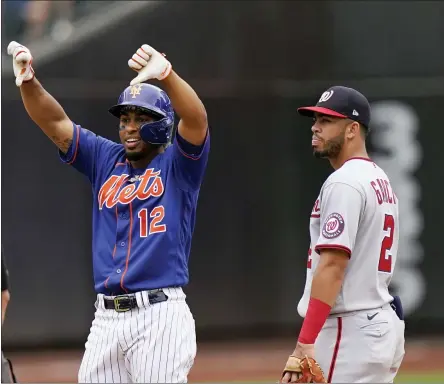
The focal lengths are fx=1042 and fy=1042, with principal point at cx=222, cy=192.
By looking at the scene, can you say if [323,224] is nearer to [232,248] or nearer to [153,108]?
[153,108]

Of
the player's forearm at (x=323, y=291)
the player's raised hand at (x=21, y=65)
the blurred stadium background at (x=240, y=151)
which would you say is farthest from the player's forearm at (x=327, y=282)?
the blurred stadium background at (x=240, y=151)

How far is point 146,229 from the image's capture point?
425 cm

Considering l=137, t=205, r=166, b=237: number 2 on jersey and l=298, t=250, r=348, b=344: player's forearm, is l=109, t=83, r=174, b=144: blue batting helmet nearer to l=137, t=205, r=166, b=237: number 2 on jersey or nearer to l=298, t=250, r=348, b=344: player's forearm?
l=137, t=205, r=166, b=237: number 2 on jersey

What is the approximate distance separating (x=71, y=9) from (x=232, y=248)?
2483 millimetres

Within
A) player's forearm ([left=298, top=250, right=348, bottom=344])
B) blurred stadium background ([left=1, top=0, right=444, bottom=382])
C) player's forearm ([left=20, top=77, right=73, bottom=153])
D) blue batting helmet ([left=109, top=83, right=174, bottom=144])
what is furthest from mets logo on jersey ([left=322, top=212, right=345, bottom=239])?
blurred stadium background ([left=1, top=0, right=444, bottom=382])

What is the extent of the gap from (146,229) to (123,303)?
31 cm

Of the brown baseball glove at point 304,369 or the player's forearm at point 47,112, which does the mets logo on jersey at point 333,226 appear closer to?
the brown baseball glove at point 304,369

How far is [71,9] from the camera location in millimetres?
8984

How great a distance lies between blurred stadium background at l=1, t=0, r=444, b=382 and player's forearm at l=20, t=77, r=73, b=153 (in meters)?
4.16

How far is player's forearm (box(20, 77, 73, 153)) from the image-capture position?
177 inches

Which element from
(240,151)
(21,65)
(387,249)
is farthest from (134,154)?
(240,151)

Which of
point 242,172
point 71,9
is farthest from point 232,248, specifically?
point 71,9

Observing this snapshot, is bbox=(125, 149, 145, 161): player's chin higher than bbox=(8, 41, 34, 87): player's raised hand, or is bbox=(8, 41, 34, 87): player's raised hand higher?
bbox=(8, 41, 34, 87): player's raised hand

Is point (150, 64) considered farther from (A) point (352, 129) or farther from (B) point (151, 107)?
(A) point (352, 129)
